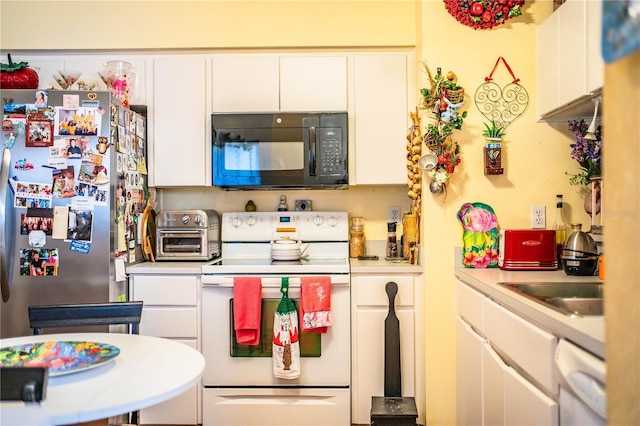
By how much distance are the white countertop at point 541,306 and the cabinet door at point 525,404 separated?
0.21 meters

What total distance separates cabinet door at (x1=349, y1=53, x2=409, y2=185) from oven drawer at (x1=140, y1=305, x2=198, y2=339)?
4.08 feet

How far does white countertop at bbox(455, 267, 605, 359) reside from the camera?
1.22m

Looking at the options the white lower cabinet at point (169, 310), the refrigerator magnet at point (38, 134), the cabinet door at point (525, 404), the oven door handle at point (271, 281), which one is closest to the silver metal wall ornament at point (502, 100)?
the oven door handle at point (271, 281)

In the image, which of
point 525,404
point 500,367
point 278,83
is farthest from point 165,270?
point 525,404

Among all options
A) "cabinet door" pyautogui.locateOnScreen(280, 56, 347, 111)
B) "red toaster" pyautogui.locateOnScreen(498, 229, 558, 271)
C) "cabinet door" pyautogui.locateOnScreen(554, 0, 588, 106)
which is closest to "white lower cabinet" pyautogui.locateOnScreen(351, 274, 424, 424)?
"red toaster" pyautogui.locateOnScreen(498, 229, 558, 271)

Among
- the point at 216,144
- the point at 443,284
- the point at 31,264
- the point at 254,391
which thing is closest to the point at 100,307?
the point at 31,264

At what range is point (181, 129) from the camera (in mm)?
3061

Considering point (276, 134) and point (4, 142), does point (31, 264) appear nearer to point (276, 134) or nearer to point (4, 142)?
point (4, 142)

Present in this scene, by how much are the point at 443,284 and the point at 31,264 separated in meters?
2.15

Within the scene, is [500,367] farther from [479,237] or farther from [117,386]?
[117,386]

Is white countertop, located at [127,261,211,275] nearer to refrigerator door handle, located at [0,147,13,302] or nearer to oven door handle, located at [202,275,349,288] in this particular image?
oven door handle, located at [202,275,349,288]

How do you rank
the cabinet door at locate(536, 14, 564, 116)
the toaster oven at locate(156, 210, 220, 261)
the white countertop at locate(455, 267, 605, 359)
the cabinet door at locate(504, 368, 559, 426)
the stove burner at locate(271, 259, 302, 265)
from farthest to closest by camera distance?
1. the toaster oven at locate(156, 210, 220, 261)
2. the stove burner at locate(271, 259, 302, 265)
3. the cabinet door at locate(536, 14, 564, 116)
4. the cabinet door at locate(504, 368, 559, 426)
5. the white countertop at locate(455, 267, 605, 359)

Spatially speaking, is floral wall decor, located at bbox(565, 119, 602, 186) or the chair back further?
floral wall decor, located at bbox(565, 119, 602, 186)

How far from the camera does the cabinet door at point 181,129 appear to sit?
3057 mm
